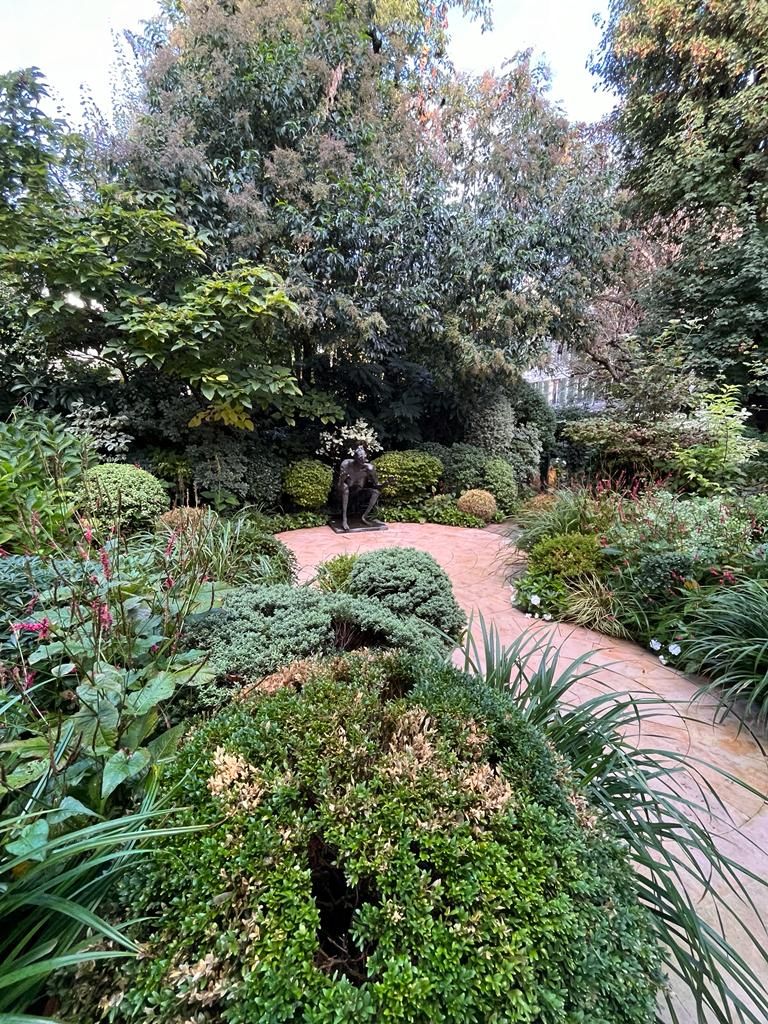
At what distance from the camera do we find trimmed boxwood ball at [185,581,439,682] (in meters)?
1.74

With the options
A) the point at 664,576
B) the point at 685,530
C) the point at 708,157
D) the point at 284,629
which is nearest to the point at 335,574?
the point at 284,629

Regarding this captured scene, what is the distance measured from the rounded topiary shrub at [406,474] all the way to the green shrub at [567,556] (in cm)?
342

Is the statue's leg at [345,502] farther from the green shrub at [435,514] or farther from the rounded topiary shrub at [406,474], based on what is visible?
Answer: the rounded topiary shrub at [406,474]

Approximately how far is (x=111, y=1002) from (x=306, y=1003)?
0.31 m

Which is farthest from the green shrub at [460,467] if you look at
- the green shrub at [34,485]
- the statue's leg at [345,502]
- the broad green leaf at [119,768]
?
the broad green leaf at [119,768]

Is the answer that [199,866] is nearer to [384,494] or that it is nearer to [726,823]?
[726,823]

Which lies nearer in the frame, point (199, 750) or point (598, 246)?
point (199, 750)

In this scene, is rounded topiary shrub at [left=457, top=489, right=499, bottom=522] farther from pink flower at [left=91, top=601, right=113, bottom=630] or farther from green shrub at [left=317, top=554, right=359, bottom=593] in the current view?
pink flower at [left=91, top=601, right=113, bottom=630]

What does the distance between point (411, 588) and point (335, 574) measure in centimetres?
81

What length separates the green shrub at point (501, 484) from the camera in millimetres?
7078

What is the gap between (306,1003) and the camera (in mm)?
669

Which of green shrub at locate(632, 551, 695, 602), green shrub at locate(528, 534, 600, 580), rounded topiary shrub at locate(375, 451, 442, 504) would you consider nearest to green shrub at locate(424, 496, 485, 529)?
rounded topiary shrub at locate(375, 451, 442, 504)

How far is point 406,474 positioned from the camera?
6.94 meters

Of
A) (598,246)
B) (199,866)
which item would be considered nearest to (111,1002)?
(199,866)
